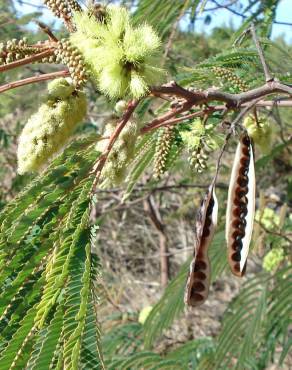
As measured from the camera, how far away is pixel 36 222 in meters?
0.91

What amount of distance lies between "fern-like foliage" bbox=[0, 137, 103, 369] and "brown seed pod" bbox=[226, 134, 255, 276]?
0.84ft

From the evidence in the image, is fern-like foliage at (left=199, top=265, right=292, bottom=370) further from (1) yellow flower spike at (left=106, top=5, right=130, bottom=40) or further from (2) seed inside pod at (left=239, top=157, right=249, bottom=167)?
(1) yellow flower spike at (left=106, top=5, right=130, bottom=40)

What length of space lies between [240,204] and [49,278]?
37 cm

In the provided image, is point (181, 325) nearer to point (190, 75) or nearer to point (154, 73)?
point (190, 75)

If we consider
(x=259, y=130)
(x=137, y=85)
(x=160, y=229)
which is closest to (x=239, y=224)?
(x=137, y=85)

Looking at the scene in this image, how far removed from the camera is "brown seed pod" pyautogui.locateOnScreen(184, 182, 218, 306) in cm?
103

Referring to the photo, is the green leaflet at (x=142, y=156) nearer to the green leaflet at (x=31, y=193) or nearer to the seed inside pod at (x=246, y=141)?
the seed inside pod at (x=246, y=141)

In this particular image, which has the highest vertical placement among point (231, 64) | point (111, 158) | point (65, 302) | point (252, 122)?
point (231, 64)

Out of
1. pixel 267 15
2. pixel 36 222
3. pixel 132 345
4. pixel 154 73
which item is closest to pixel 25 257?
pixel 36 222

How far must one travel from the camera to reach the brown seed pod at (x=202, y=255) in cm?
103

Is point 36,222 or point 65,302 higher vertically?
point 36,222

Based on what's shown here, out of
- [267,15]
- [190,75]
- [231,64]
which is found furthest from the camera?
[267,15]

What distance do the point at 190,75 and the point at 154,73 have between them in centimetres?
60

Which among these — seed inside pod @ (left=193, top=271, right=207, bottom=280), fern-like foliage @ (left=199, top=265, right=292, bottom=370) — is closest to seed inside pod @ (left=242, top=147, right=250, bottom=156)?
seed inside pod @ (left=193, top=271, right=207, bottom=280)
